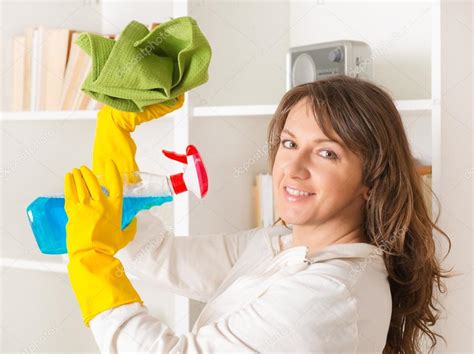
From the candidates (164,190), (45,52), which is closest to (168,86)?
(164,190)

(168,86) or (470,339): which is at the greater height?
(168,86)

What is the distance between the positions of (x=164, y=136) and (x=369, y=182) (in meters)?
0.88

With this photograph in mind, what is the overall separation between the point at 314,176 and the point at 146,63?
370 millimetres

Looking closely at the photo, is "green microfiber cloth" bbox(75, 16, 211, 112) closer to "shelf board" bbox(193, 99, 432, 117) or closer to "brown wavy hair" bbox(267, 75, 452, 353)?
"brown wavy hair" bbox(267, 75, 452, 353)

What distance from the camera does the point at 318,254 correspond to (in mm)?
1338

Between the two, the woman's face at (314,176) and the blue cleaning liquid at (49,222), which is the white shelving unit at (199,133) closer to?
the woman's face at (314,176)

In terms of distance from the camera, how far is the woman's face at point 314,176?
1321 millimetres

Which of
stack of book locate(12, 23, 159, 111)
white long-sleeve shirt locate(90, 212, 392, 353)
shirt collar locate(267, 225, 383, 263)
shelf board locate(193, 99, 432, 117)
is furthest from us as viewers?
stack of book locate(12, 23, 159, 111)

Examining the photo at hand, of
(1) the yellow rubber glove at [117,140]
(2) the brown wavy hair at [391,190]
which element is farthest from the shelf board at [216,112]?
(1) the yellow rubber glove at [117,140]

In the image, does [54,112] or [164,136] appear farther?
[164,136]

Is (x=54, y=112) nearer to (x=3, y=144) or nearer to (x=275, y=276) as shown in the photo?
(x=3, y=144)

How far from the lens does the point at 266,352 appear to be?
1.18 meters

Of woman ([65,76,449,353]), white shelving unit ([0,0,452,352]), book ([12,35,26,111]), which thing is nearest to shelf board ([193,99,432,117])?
white shelving unit ([0,0,452,352])

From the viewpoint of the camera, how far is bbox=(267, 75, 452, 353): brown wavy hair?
1312 mm
